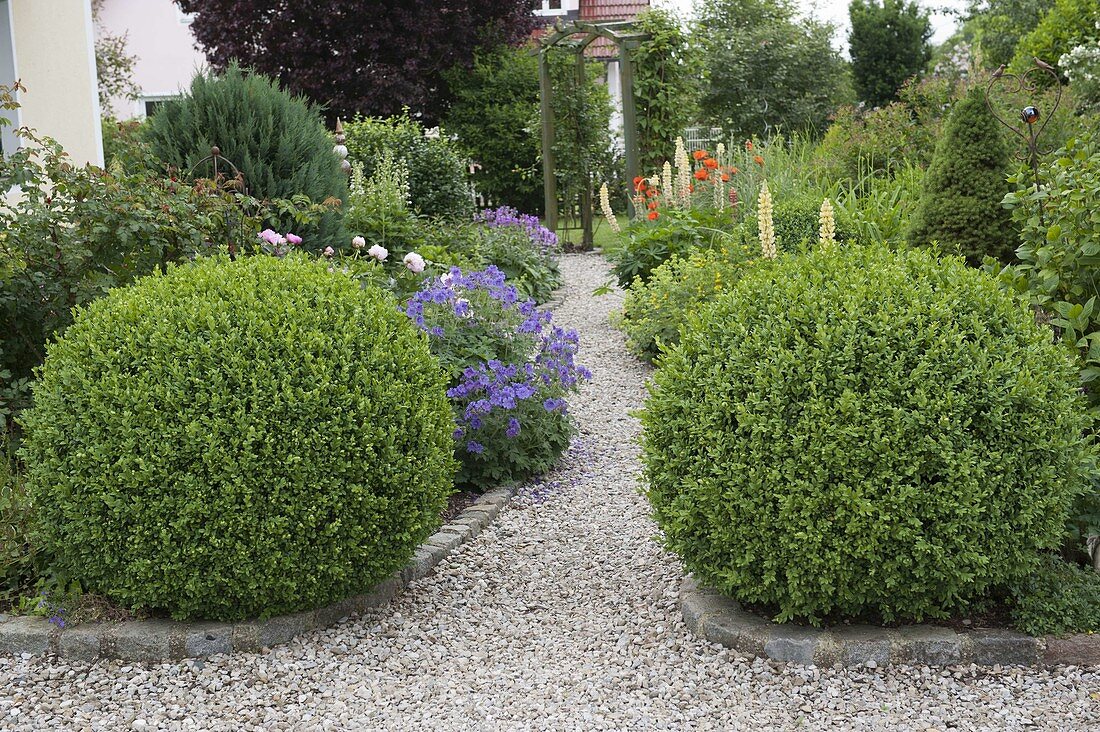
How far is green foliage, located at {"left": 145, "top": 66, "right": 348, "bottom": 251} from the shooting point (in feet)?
22.2

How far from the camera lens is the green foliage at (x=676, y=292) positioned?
6.62 metres

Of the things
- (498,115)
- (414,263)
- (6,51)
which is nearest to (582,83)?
(498,115)

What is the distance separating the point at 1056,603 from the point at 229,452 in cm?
253

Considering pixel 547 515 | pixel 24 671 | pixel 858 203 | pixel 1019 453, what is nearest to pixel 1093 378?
pixel 1019 453

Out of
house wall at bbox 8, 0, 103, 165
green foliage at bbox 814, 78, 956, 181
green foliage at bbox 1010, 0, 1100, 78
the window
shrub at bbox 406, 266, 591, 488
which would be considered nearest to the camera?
shrub at bbox 406, 266, 591, 488

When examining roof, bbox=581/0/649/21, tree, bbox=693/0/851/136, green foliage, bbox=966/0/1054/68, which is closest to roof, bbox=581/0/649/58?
roof, bbox=581/0/649/21

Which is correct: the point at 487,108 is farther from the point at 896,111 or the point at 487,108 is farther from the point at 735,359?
the point at 735,359

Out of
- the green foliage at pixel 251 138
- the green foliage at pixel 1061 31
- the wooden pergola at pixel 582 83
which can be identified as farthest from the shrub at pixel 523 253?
the green foliage at pixel 1061 31

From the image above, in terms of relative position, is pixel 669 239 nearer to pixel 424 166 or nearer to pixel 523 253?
Result: pixel 523 253

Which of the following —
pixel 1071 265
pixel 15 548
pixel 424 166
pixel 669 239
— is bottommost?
pixel 15 548

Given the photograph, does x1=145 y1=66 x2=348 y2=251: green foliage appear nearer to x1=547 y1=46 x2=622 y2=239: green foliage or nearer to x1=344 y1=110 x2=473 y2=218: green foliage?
x1=344 y1=110 x2=473 y2=218: green foliage

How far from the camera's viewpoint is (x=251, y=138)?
269 inches

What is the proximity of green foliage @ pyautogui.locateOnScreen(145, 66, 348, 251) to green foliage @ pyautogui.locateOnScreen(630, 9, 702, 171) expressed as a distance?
688 cm

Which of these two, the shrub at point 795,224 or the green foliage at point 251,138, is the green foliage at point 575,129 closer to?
the shrub at point 795,224
